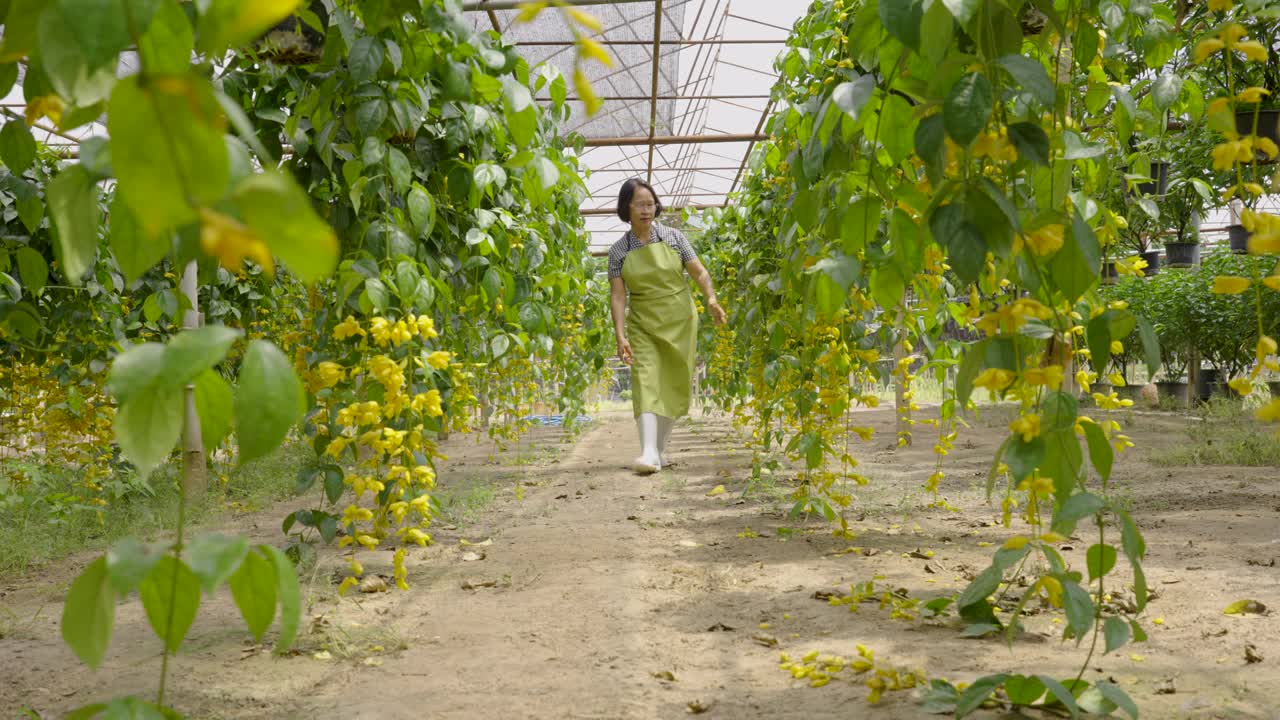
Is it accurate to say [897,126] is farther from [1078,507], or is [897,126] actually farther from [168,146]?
[168,146]

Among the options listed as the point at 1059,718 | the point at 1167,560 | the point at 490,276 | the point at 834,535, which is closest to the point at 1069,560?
the point at 1167,560

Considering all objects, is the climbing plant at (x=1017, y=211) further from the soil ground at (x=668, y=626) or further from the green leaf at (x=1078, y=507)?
the soil ground at (x=668, y=626)

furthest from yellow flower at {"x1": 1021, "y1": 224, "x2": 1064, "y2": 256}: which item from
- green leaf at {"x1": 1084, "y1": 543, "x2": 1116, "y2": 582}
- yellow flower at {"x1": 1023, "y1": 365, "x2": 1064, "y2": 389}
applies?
green leaf at {"x1": 1084, "y1": 543, "x2": 1116, "y2": 582}

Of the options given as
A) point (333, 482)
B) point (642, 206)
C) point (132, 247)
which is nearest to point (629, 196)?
point (642, 206)

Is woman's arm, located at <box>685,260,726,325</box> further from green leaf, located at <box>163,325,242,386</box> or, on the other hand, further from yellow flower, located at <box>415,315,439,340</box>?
green leaf, located at <box>163,325,242,386</box>

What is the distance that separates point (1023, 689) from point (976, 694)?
0.21 feet

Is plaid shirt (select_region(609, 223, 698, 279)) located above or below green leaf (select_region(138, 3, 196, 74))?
above

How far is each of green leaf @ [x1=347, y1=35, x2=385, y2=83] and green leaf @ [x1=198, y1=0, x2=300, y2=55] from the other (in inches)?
58.1

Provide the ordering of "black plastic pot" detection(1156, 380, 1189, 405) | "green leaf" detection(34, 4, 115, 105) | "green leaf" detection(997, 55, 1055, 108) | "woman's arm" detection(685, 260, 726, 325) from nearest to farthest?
"green leaf" detection(34, 4, 115, 105) → "green leaf" detection(997, 55, 1055, 108) → "woman's arm" detection(685, 260, 726, 325) → "black plastic pot" detection(1156, 380, 1189, 405)

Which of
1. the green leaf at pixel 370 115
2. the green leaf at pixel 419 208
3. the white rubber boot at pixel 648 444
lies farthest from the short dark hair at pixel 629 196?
the green leaf at pixel 370 115

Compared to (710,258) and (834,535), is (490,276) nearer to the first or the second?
(834,535)

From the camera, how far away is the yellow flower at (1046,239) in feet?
3.37

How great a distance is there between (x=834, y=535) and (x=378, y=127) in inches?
69.3

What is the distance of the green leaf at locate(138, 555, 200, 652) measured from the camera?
56 cm
